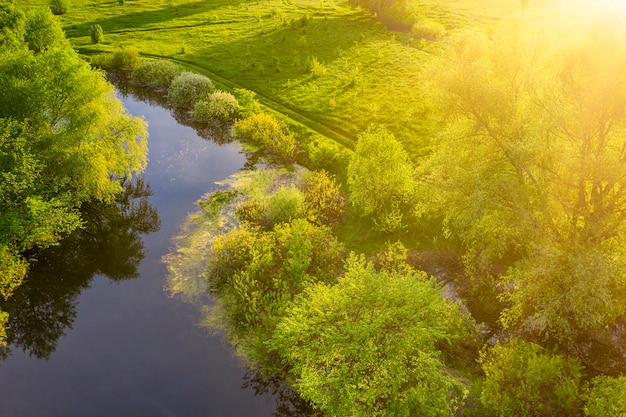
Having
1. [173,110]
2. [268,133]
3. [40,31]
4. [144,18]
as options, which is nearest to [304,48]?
[173,110]

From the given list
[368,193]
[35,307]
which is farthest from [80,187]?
[368,193]

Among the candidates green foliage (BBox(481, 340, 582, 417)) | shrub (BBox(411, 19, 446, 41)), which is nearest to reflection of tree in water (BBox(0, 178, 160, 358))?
green foliage (BBox(481, 340, 582, 417))

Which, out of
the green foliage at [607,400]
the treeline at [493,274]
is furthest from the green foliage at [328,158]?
the green foliage at [607,400]

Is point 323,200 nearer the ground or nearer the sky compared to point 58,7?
nearer the ground

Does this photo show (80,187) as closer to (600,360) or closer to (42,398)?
(42,398)

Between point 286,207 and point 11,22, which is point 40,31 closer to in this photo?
point 11,22
